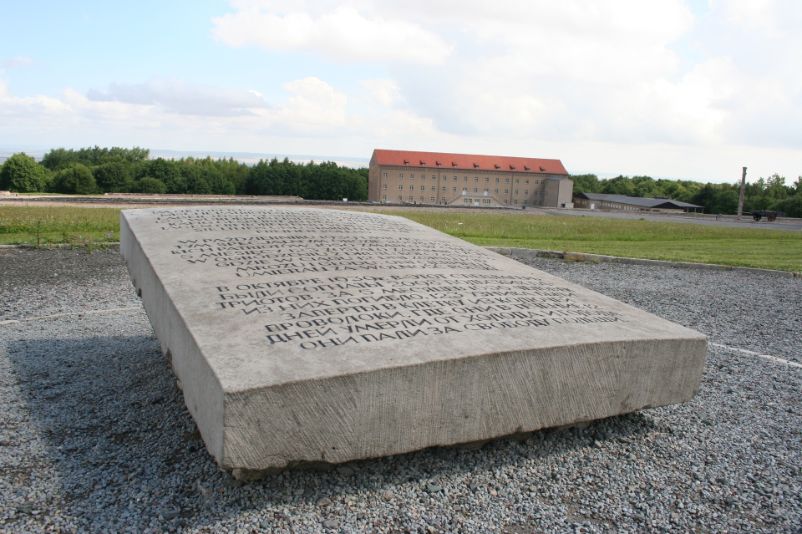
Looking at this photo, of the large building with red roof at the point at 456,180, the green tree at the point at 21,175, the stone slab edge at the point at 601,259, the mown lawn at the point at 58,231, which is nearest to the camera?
the stone slab edge at the point at 601,259

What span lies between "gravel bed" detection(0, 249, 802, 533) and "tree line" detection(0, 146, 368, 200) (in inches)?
3566

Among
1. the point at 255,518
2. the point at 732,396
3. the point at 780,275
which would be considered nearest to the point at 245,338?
the point at 255,518

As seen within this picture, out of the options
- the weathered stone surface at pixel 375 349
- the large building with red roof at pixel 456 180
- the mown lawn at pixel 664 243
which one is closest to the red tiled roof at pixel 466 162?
the large building with red roof at pixel 456 180

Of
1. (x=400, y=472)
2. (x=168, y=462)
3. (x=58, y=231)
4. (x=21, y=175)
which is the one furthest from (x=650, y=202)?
(x=168, y=462)

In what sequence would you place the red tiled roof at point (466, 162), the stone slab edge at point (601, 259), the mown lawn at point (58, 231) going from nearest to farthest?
the stone slab edge at point (601, 259)
the mown lawn at point (58, 231)
the red tiled roof at point (466, 162)

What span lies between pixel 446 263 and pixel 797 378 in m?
3.63

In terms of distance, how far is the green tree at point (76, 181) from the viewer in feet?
283

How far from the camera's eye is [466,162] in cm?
11238

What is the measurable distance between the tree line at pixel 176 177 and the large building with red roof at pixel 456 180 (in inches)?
207

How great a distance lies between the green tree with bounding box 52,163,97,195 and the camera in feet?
283

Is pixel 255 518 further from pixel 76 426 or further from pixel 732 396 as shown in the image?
pixel 732 396

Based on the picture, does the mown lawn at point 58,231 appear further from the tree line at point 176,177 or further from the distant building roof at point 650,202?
the distant building roof at point 650,202

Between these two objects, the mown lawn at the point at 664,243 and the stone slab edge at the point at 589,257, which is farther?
the mown lawn at the point at 664,243

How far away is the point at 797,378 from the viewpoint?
6223 millimetres
